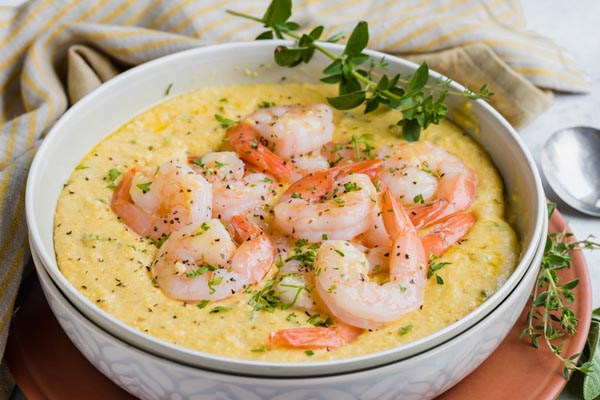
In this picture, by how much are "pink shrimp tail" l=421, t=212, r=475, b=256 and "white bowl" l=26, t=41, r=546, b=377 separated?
272 mm

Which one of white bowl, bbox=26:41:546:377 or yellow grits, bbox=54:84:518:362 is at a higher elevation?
white bowl, bbox=26:41:546:377

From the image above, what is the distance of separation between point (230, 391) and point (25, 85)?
2.70 meters

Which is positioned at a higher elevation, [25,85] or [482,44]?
[482,44]

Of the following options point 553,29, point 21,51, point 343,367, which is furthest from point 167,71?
point 553,29

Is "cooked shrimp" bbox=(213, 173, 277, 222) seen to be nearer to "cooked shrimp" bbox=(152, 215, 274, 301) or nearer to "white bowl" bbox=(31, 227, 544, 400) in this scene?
"cooked shrimp" bbox=(152, 215, 274, 301)

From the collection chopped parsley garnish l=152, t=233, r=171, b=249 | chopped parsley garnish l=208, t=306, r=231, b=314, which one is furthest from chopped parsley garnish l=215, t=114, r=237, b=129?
chopped parsley garnish l=208, t=306, r=231, b=314

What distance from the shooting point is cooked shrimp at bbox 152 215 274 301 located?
132 inches

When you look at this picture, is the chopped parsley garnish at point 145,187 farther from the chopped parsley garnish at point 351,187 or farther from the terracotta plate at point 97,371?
the chopped parsley garnish at point 351,187

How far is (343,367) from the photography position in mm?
2828

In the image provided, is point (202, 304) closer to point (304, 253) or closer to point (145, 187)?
point (304, 253)

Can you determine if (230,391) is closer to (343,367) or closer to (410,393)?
(343,367)

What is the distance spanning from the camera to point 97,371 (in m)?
3.42

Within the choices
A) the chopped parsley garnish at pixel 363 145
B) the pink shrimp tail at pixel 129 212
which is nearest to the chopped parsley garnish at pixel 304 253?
the pink shrimp tail at pixel 129 212

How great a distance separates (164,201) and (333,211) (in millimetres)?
806
